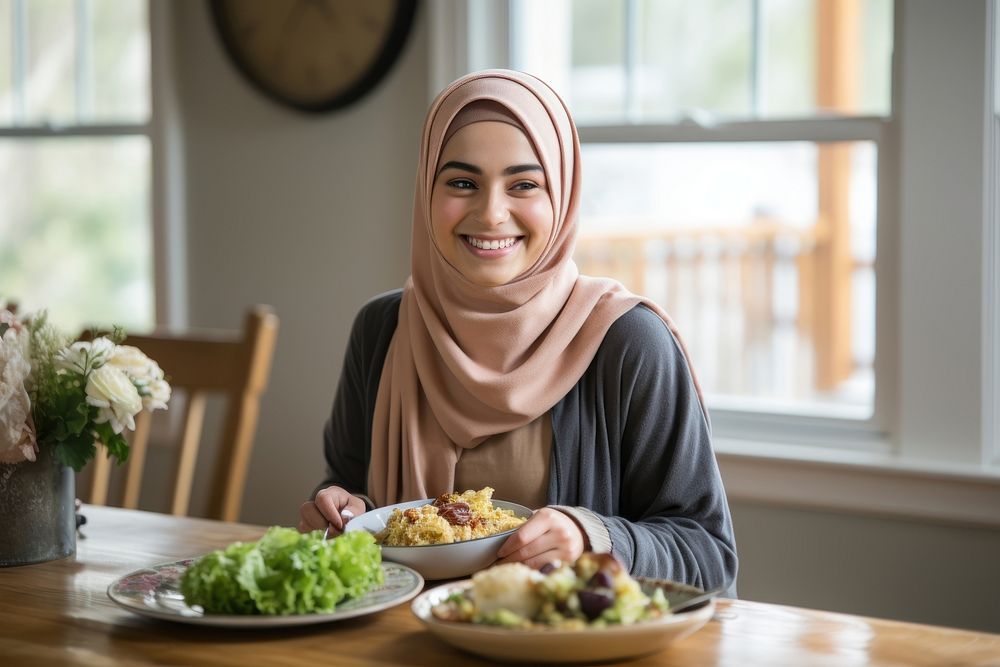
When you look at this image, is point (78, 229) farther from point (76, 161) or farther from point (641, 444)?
point (641, 444)

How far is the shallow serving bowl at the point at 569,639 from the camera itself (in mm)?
1028

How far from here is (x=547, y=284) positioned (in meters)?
1.59

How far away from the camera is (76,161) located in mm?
3436

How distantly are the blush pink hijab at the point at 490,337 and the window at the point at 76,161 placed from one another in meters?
1.76

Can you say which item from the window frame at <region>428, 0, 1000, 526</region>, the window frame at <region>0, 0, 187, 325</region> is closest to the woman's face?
the window frame at <region>428, 0, 1000, 526</region>

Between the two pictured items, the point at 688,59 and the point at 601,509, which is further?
the point at 688,59

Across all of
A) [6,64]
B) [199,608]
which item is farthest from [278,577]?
[6,64]

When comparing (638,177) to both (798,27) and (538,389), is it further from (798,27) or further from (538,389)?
(798,27)

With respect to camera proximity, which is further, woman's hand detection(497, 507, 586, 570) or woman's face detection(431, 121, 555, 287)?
woman's face detection(431, 121, 555, 287)

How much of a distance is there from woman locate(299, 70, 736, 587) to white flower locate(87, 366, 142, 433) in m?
0.26

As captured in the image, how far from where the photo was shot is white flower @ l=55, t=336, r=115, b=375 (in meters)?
1.48

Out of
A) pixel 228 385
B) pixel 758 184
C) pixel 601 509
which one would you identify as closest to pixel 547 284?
pixel 601 509

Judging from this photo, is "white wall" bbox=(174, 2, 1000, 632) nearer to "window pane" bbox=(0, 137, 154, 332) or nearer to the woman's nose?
"window pane" bbox=(0, 137, 154, 332)

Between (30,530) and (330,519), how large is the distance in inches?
16.0
